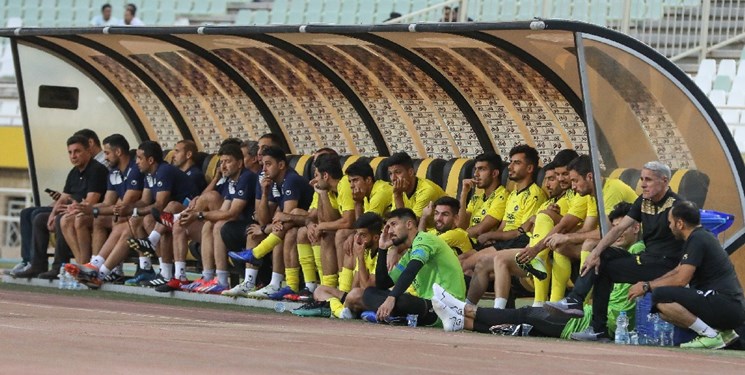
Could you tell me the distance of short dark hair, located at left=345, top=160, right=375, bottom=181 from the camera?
579 inches

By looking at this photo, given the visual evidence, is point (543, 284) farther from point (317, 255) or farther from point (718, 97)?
point (718, 97)

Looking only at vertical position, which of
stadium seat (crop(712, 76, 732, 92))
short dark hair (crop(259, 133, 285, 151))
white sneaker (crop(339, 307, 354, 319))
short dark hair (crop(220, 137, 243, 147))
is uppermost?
stadium seat (crop(712, 76, 732, 92))

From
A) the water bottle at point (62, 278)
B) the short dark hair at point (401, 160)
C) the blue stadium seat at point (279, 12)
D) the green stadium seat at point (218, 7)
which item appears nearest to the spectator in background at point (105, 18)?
the green stadium seat at point (218, 7)

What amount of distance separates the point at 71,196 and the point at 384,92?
3771mm

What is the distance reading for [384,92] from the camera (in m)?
16.0

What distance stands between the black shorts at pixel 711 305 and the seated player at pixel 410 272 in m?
2.02

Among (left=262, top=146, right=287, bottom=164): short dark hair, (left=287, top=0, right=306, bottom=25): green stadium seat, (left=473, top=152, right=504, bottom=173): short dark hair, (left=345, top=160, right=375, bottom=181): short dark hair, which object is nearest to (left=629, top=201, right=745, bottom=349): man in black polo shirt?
(left=473, top=152, right=504, bottom=173): short dark hair

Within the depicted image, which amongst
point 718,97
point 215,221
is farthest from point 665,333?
point 718,97

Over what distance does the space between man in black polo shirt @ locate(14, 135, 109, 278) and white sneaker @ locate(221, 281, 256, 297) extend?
2611 mm

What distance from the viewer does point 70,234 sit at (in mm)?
17484

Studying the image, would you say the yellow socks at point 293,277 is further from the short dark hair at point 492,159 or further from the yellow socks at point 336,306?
the short dark hair at point 492,159

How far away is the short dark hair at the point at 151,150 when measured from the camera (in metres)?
17.0

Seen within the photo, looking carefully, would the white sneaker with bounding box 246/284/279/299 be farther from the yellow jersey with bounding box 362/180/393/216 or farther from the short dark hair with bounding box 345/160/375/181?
the short dark hair with bounding box 345/160/375/181

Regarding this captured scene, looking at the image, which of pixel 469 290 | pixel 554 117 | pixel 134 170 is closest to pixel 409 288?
pixel 469 290
